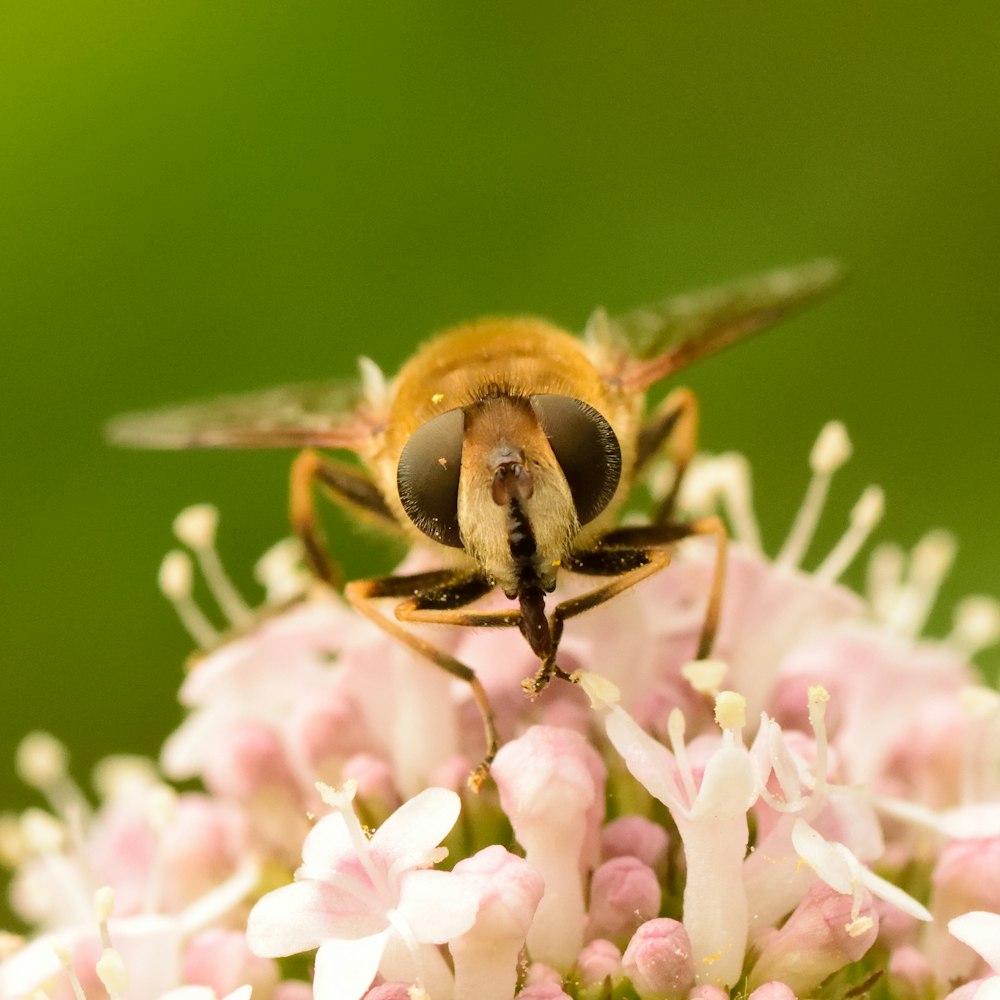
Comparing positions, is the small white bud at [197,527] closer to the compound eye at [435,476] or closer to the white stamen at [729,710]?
the compound eye at [435,476]

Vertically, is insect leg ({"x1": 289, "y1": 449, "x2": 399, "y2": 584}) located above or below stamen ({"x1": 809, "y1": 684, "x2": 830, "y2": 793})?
above

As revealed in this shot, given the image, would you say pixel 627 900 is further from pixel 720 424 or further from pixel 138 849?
pixel 720 424

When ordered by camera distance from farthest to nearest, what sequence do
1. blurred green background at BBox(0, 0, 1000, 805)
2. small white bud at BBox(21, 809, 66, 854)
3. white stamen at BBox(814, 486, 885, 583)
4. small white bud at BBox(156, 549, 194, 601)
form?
blurred green background at BBox(0, 0, 1000, 805), small white bud at BBox(156, 549, 194, 601), white stamen at BBox(814, 486, 885, 583), small white bud at BBox(21, 809, 66, 854)

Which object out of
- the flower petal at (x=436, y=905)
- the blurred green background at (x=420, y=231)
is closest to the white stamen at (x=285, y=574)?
the blurred green background at (x=420, y=231)

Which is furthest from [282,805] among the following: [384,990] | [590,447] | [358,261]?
[358,261]

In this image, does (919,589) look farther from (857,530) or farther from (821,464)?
(821,464)

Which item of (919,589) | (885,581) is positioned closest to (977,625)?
(919,589)

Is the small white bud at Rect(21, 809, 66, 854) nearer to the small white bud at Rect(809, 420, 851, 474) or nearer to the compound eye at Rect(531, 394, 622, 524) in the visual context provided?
the compound eye at Rect(531, 394, 622, 524)

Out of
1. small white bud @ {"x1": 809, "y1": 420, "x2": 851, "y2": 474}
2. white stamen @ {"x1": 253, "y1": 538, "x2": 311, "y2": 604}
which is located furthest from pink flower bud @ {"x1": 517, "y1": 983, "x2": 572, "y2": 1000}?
small white bud @ {"x1": 809, "y1": 420, "x2": 851, "y2": 474}
